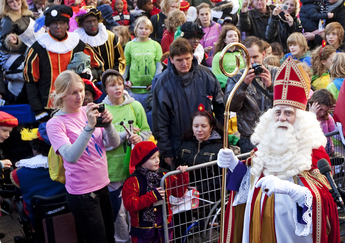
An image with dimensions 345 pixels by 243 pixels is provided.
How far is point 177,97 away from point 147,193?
123cm

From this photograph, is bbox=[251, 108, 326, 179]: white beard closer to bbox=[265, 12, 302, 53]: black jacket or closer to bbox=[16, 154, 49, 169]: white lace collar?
bbox=[16, 154, 49, 169]: white lace collar

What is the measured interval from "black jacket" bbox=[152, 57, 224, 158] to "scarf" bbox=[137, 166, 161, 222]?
53 centimetres

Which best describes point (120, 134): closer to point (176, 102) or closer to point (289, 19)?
point (176, 102)

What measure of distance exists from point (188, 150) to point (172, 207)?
78cm

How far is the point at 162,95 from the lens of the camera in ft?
15.3

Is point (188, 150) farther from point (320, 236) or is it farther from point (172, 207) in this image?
point (320, 236)

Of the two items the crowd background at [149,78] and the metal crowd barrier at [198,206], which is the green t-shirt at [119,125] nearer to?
the crowd background at [149,78]

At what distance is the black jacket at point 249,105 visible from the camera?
454cm

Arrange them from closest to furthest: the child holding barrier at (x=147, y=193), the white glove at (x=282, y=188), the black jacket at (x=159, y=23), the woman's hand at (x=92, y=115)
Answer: the white glove at (x=282, y=188)
the woman's hand at (x=92, y=115)
the child holding barrier at (x=147, y=193)
the black jacket at (x=159, y=23)

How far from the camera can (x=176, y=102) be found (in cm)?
465

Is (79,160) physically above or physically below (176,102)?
below

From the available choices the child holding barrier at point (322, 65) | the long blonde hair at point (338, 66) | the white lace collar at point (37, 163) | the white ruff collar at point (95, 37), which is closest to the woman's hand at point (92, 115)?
the white lace collar at point (37, 163)

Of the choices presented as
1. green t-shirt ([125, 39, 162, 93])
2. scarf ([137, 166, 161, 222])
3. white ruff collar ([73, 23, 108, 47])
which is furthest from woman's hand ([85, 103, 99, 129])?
green t-shirt ([125, 39, 162, 93])

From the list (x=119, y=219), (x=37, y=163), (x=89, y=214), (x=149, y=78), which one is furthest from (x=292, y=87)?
(x=149, y=78)
